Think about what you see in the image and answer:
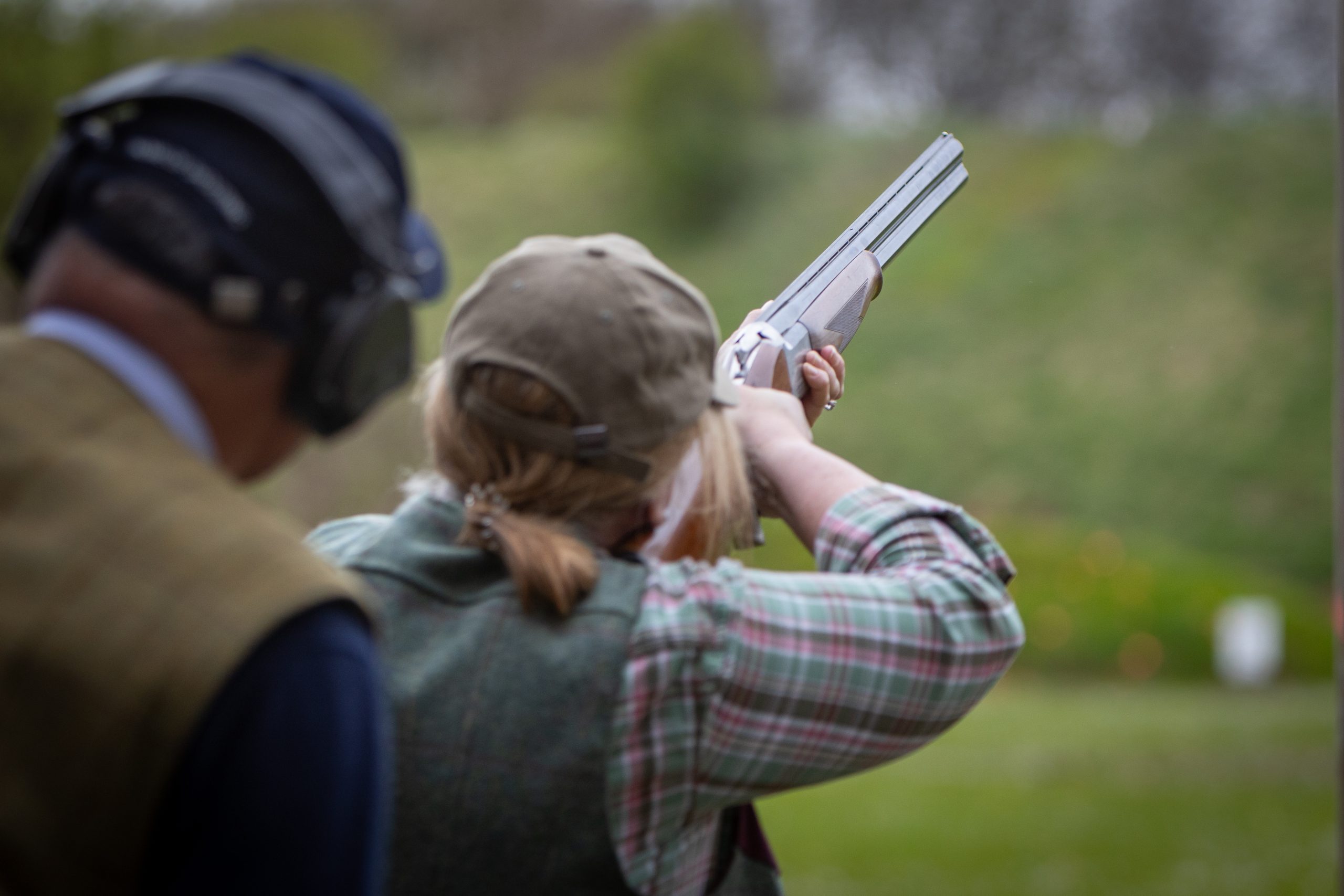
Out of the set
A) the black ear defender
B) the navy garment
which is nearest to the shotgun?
the navy garment

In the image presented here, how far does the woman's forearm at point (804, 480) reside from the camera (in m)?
1.58

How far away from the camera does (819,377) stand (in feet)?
6.31

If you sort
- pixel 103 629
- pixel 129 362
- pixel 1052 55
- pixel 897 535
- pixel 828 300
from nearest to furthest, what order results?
pixel 103 629
pixel 129 362
pixel 897 535
pixel 828 300
pixel 1052 55

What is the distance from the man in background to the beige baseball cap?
0.69 ft

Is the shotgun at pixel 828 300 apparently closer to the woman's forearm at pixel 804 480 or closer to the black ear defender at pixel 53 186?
the woman's forearm at pixel 804 480

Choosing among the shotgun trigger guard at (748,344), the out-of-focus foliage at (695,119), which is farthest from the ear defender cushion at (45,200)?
the out-of-focus foliage at (695,119)

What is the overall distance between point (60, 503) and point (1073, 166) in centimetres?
2363

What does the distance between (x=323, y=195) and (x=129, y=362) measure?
22 cm

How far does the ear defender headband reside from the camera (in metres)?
1.10

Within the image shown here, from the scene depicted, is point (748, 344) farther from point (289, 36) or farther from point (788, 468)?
point (289, 36)

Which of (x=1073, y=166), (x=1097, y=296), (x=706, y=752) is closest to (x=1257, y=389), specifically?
(x=1097, y=296)

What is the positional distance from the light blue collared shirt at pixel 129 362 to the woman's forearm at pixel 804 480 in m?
0.76

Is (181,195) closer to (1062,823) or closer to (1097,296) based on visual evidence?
(1062,823)

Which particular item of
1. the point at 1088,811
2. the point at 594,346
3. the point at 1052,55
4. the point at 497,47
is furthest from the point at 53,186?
the point at 497,47
